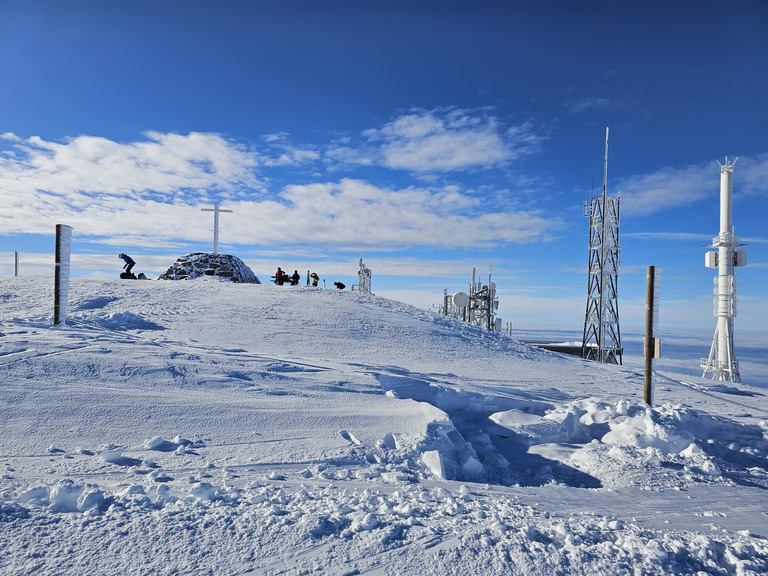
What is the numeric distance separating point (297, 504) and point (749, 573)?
11.8 ft

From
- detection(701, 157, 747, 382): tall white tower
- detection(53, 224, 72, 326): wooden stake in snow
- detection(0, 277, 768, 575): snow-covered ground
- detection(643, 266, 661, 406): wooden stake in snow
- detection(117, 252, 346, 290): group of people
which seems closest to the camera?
detection(0, 277, 768, 575): snow-covered ground

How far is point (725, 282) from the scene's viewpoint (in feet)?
115

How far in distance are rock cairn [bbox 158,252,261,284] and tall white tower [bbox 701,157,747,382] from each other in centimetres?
3509

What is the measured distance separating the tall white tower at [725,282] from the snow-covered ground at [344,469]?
3050 cm

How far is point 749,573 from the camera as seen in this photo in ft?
11.4

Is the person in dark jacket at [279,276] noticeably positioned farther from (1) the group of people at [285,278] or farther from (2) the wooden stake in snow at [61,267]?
(2) the wooden stake in snow at [61,267]

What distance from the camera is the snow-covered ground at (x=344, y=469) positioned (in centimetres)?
337

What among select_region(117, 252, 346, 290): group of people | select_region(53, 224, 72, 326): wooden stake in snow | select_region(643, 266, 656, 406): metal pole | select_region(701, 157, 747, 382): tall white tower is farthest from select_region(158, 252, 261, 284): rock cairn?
select_region(701, 157, 747, 382): tall white tower

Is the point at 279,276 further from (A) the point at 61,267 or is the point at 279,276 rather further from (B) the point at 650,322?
(B) the point at 650,322

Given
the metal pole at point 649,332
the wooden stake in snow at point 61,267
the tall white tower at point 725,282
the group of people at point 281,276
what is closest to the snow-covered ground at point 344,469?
the wooden stake in snow at point 61,267

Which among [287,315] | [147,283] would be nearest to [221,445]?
[287,315]

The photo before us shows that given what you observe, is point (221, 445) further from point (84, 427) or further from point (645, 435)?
point (645, 435)

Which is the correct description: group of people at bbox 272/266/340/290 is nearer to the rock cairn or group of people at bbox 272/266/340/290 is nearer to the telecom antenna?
the rock cairn

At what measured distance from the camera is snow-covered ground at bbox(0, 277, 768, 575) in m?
3.37
